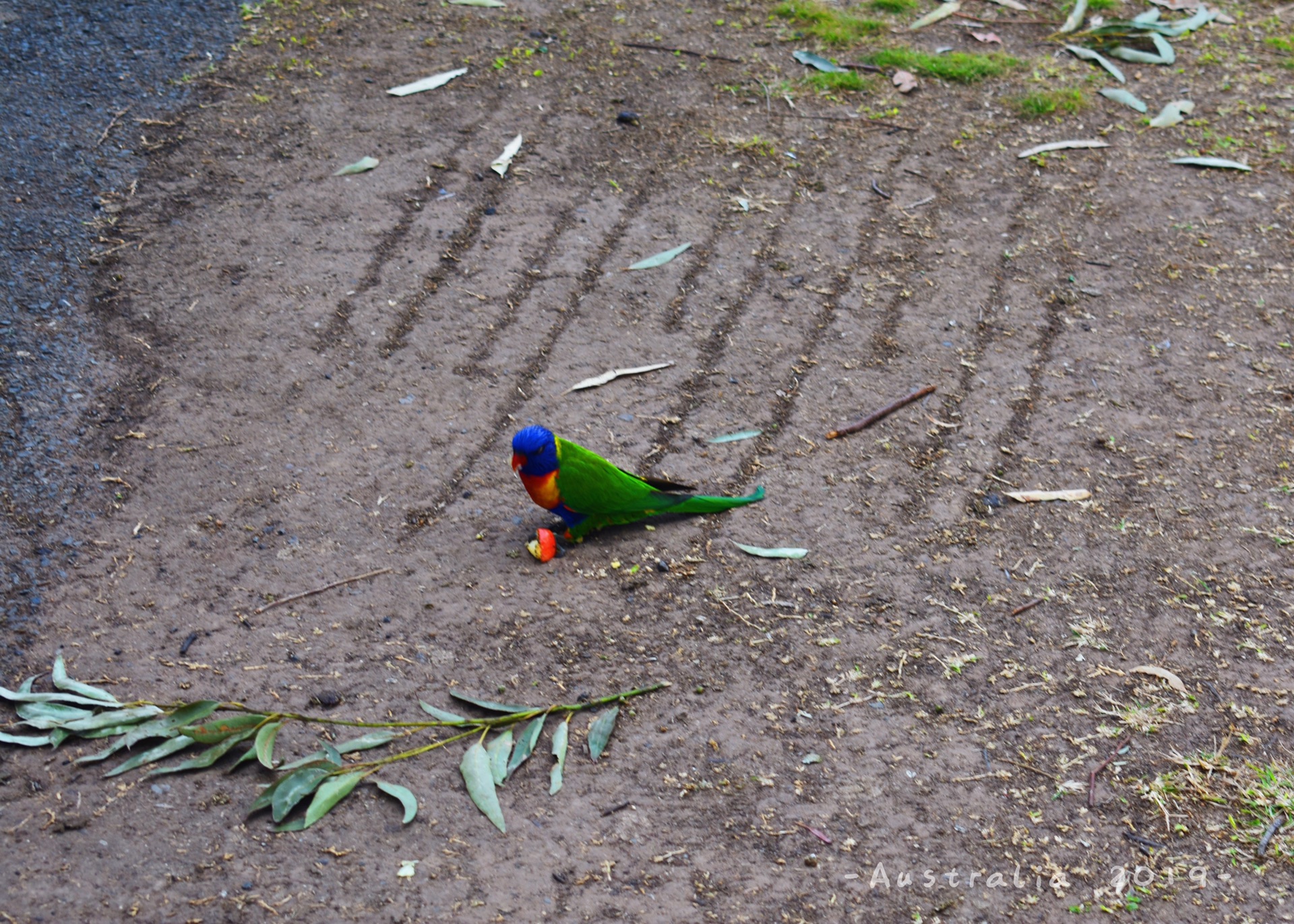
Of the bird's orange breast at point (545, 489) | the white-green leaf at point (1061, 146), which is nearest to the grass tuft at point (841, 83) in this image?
the white-green leaf at point (1061, 146)

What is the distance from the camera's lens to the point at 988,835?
258 centimetres

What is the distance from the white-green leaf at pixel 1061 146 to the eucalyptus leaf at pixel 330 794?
175 inches

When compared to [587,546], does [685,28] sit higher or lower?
higher

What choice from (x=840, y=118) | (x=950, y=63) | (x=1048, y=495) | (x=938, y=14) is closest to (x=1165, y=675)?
(x=1048, y=495)

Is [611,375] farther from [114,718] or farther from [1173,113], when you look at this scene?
[1173,113]

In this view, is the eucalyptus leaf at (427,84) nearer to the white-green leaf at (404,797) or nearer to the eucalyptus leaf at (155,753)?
the eucalyptus leaf at (155,753)

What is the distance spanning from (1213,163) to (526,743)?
4.62 m

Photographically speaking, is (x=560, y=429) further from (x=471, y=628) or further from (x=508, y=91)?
(x=508, y=91)

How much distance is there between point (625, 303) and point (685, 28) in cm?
277

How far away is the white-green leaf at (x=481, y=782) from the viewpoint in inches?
103

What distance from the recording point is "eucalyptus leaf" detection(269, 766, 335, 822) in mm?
2580

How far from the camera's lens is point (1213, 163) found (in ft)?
16.9

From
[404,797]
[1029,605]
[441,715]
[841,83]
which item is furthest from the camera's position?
[841,83]

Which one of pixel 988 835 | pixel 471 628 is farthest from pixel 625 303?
pixel 988 835
